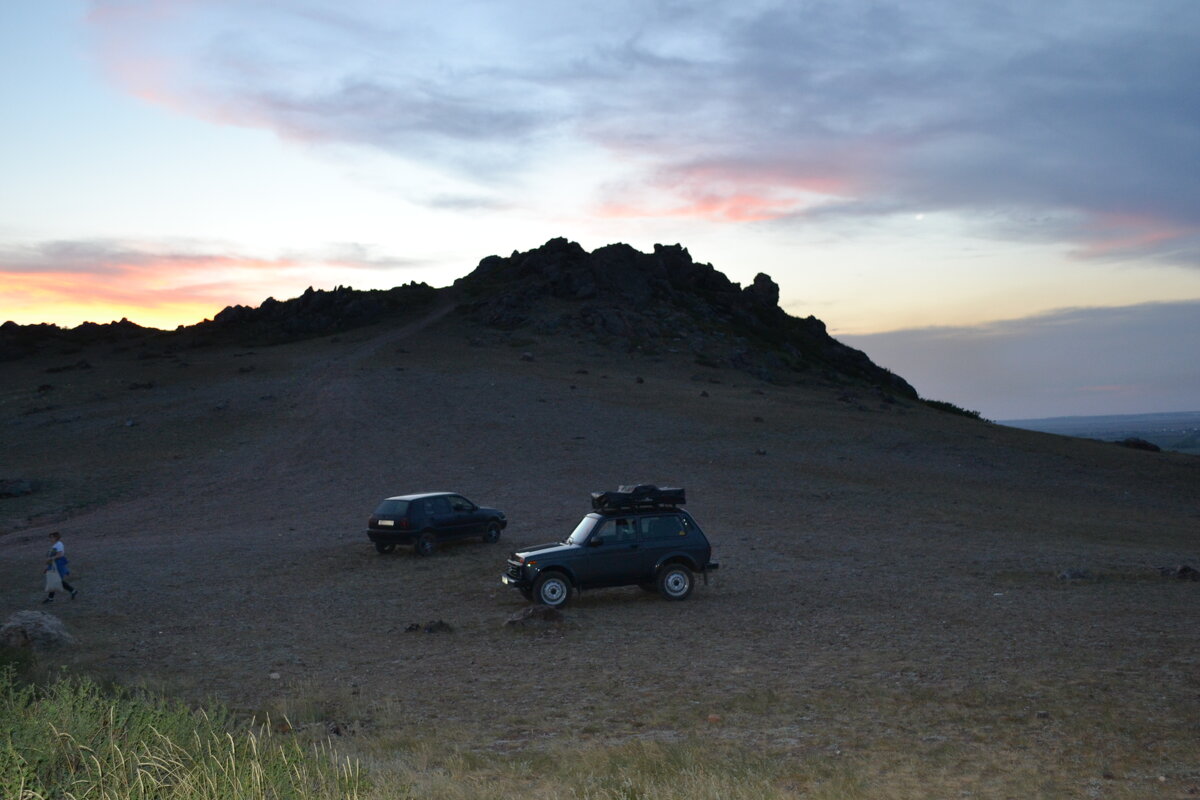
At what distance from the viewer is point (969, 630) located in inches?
614

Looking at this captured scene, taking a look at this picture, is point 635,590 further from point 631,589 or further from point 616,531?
point 616,531

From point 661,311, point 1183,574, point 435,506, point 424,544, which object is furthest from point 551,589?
point 661,311

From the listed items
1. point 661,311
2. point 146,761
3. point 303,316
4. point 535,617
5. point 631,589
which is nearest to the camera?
point 146,761

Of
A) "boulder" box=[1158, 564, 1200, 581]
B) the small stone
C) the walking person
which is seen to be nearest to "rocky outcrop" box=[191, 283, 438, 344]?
the walking person

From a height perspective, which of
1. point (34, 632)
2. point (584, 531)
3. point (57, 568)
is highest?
point (584, 531)

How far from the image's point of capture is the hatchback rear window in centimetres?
2577

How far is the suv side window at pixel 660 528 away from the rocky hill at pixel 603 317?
185 feet

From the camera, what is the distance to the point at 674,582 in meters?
19.1

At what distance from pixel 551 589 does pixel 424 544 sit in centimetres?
841

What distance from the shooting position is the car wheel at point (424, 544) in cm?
2569

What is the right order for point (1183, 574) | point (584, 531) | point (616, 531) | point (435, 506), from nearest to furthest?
point (616, 531)
point (584, 531)
point (1183, 574)
point (435, 506)

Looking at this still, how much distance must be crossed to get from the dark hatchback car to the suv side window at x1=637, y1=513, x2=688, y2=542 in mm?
8866

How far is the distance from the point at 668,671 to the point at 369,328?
265 feet

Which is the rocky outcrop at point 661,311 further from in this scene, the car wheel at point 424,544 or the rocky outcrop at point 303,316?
the car wheel at point 424,544
